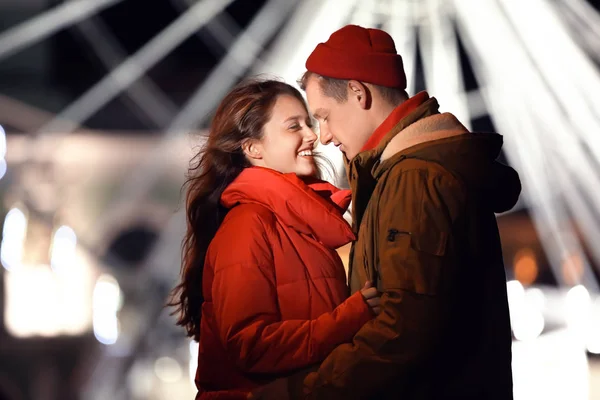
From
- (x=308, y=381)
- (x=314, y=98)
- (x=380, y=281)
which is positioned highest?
(x=314, y=98)

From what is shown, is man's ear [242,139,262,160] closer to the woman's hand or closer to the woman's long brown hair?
the woman's long brown hair

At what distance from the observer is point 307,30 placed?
612cm

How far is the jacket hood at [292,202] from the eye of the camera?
192 centimetres

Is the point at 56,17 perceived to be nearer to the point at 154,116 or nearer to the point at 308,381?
the point at 154,116

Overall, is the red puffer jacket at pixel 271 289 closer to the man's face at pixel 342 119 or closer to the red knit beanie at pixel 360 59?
the man's face at pixel 342 119

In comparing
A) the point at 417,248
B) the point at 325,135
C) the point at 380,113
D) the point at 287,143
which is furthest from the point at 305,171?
the point at 417,248

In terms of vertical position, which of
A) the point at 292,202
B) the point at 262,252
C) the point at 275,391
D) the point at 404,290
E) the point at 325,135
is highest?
the point at 325,135

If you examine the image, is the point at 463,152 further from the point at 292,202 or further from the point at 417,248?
the point at 292,202

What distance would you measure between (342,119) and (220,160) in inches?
15.1

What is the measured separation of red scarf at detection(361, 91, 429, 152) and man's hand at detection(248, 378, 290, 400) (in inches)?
18.5

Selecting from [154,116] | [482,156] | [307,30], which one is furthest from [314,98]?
[154,116]

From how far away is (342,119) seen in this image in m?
1.87

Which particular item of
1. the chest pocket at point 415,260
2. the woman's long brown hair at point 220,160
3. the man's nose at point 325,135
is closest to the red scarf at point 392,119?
the man's nose at point 325,135

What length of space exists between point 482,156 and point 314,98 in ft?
1.24
